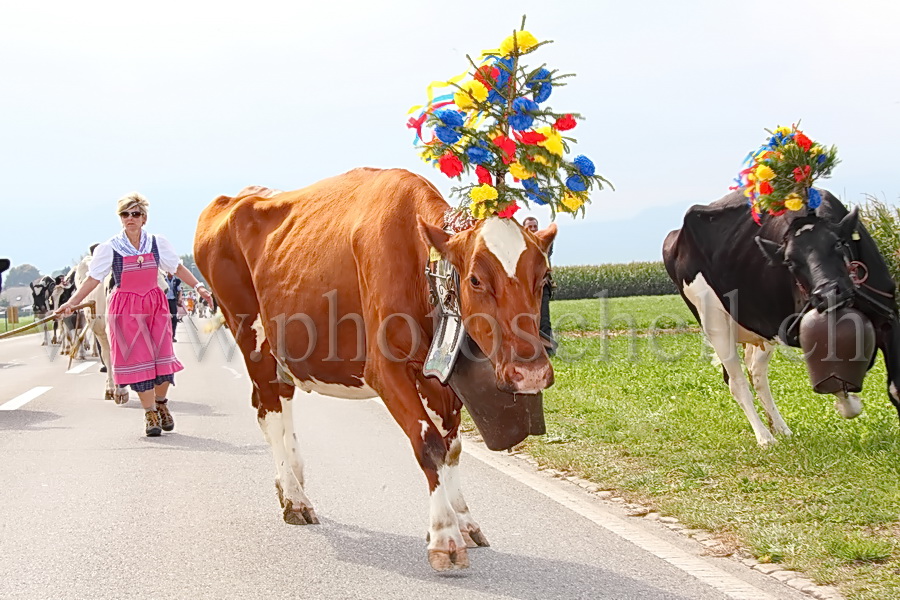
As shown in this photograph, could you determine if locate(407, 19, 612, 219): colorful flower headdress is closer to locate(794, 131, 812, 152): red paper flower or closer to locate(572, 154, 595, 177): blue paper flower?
locate(572, 154, 595, 177): blue paper flower

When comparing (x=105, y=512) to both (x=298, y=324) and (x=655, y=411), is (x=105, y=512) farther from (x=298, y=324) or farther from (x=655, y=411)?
(x=655, y=411)

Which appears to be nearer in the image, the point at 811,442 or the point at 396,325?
the point at 396,325

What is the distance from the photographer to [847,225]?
290 inches

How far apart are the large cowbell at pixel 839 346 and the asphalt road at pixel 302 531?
187 cm

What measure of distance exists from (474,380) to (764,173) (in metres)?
3.80

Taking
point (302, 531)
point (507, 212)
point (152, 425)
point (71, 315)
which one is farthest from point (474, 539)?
point (71, 315)

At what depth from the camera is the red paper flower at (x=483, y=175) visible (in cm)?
528

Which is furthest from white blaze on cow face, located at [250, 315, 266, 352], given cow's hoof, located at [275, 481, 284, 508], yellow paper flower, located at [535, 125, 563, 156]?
yellow paper flower, located at [535, 125, 563, 156]

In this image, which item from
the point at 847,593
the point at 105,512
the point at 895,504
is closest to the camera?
the point at 847,593

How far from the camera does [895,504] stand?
245 inches

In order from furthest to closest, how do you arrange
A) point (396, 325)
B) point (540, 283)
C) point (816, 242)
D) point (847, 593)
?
point (816, 242)
point (396, 325)
point (540, 283)
point (847, 593)

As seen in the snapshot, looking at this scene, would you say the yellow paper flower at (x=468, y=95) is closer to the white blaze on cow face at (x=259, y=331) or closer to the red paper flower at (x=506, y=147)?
the red paper flower at (x=506, y=147)

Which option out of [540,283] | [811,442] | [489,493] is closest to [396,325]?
[540,283]

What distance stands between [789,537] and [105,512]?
4.24 m
